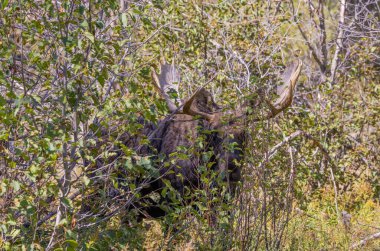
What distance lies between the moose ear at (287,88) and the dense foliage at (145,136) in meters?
0.25

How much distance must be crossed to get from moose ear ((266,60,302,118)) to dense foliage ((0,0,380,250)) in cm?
25

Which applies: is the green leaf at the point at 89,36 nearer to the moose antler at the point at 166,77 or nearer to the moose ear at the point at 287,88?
the moose ear at the point at 287,88

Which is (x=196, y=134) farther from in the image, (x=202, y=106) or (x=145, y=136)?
(x=145, y=136)

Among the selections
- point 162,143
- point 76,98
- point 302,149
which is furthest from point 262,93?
point 302,149

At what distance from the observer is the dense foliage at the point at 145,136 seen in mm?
5281

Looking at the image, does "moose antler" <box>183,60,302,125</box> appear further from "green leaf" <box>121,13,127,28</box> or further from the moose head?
"green leaf" <box>121,13,127,28</box>

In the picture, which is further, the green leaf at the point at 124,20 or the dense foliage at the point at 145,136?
the dense foliage at the point at 145,136

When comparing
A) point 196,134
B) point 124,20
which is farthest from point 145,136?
point 196,134

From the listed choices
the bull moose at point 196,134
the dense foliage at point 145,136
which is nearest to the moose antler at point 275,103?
the bull moose at point 196,134

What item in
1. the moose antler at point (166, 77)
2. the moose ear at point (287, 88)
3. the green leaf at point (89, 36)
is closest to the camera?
the green leaf at point (89, 36)

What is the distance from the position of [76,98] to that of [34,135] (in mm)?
435

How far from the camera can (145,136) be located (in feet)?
19.0

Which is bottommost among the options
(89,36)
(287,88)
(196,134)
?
(196,134)

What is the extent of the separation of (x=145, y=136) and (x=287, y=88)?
2.74 metres
